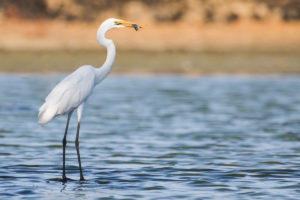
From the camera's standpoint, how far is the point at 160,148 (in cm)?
1495

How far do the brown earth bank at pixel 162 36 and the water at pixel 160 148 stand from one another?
16.9 m

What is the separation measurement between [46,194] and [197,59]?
33.7 m

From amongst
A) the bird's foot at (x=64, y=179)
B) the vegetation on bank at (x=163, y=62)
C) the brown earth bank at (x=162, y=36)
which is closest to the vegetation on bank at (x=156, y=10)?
the brown earth bank at (x=162, y=36)

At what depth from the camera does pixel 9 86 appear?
104ft

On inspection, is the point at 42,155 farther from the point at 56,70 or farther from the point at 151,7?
the point at 151,7

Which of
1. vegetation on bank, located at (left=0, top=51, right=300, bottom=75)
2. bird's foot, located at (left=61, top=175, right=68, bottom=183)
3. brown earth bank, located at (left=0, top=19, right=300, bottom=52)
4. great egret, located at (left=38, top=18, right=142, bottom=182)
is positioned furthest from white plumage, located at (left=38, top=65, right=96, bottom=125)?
brown earth bank, located at (left=0, top=19, right=300, bottom=52)

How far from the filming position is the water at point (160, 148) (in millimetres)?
10938

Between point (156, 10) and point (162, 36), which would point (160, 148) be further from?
point (156, 10)

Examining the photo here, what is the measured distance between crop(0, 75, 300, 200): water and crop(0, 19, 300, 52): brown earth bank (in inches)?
665

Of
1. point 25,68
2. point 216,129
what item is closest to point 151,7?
point 25,68

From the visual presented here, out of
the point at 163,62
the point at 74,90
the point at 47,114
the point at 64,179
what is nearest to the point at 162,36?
the point at 163,62

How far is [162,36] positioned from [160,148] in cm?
3350

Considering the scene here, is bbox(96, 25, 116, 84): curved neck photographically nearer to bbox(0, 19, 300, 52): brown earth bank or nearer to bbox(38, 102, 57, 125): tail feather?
bbox(38, 102, 57, 125): tail feather

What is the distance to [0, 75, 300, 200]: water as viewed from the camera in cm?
1094
